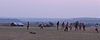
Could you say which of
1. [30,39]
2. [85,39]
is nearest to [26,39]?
[30,39]

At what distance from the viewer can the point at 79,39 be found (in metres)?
42.8

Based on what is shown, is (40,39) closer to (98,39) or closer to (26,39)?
(26,39)

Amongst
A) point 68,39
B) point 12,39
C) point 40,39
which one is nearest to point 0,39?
point 12,39

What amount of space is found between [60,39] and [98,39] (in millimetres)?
4311

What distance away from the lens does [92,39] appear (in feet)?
142

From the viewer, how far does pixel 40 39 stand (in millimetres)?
41812

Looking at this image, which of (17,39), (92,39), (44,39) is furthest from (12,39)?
(92,39)

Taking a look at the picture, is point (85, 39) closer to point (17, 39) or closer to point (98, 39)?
point (98, 39)

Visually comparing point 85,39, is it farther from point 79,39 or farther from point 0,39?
point 0,39

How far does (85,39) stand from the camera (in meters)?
43.2

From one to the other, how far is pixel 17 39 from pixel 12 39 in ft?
1.76

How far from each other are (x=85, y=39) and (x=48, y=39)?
13.7ft

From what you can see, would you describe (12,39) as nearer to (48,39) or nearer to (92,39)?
(48,39)

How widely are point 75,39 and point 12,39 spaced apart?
6845 millimetres
